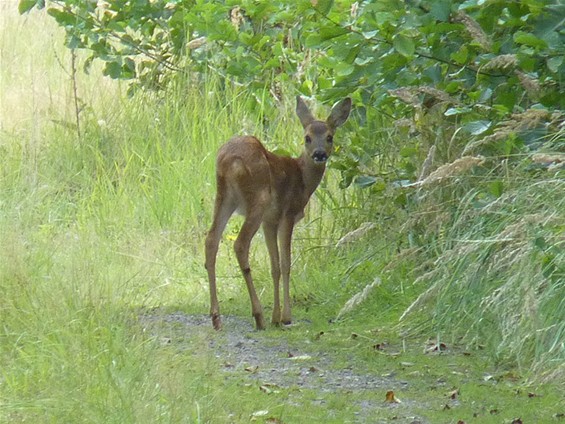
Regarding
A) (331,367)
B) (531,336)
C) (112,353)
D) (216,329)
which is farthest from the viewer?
(216,329)

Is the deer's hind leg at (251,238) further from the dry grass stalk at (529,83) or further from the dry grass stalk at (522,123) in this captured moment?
the dry grass stalk at (529,83)

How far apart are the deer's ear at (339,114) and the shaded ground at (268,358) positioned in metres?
1.39

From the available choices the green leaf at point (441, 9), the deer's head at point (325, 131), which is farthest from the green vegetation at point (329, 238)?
the deer's head at point (325, 131)

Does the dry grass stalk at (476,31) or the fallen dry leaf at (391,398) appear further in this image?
the dry grass stalk at (476,31)

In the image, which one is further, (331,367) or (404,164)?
(404,164)

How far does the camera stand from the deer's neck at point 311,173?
8555 mm

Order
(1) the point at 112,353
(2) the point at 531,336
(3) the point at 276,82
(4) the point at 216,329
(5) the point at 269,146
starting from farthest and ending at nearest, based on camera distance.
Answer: (3) the point at 276,82 < (5) the point at 269,146 < (4) the point at 216,329 < (2) the point at 531,336 < (1) the point at 112,353

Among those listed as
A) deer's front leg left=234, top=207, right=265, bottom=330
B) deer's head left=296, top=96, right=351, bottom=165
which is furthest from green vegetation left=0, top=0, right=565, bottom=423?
deer's front leg left=234, top=207, right=265, bottom=330

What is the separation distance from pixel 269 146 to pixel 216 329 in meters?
2.85

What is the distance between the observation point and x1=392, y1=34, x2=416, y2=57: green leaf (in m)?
6.55

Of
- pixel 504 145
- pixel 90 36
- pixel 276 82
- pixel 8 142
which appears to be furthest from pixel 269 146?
pixel 504 145

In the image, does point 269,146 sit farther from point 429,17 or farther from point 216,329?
point 429,17

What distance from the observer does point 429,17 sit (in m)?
6.55

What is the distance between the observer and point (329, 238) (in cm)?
920
